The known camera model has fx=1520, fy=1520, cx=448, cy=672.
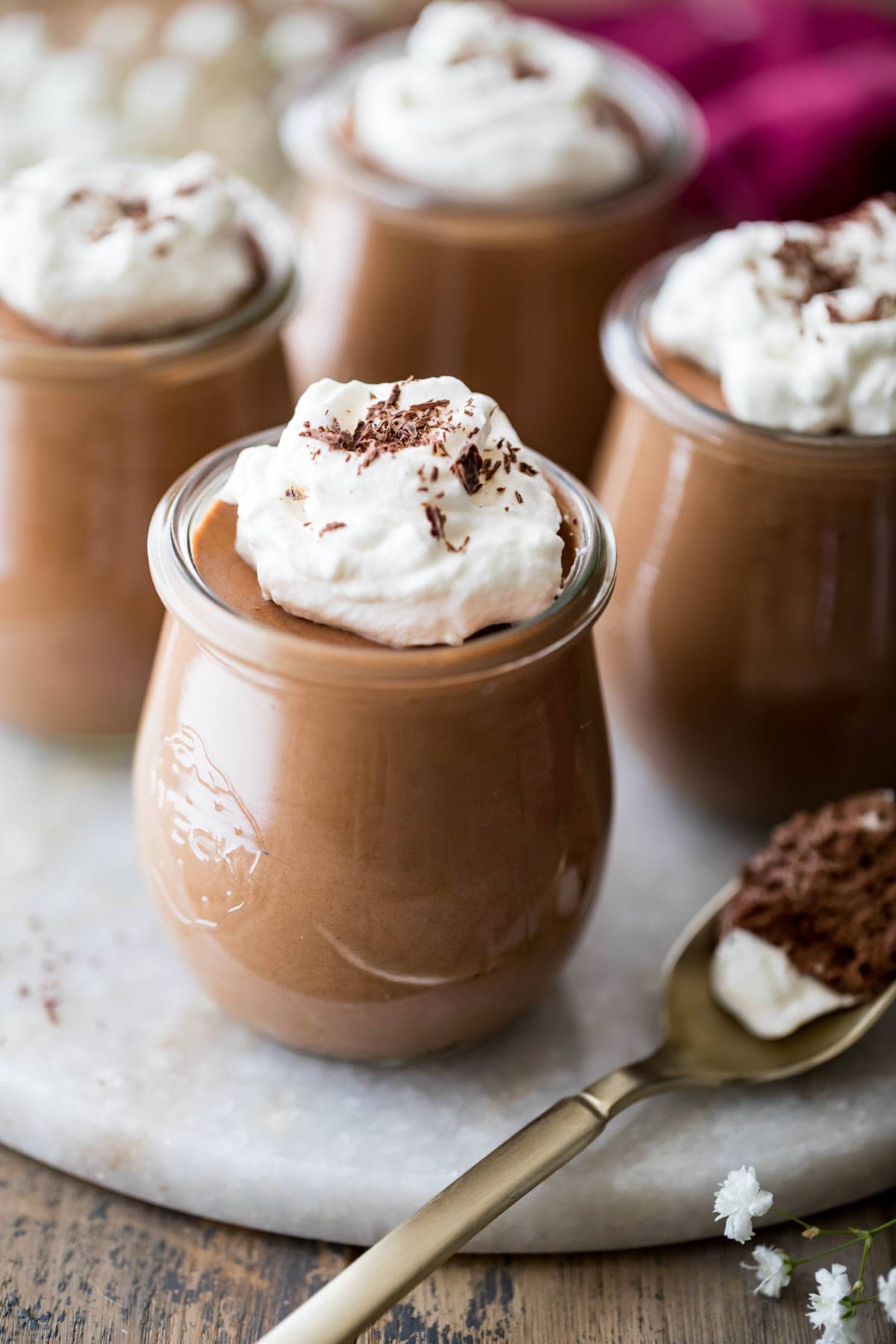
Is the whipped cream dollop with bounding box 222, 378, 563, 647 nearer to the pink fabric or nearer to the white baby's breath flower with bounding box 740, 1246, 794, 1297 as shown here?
the white baby's breath flower with bounding box 740, 1246, 794, 1297

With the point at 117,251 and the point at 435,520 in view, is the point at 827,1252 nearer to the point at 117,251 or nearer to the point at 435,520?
the point at 435,520

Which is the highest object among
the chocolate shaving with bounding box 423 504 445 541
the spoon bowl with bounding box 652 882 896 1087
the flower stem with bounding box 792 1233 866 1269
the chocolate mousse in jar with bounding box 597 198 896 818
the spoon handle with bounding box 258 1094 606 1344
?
the chocolate shaving with bounding box 423 504 445 541

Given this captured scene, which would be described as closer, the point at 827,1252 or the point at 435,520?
the point at 435,520

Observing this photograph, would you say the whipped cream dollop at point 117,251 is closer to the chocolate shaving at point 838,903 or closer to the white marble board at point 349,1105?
the white marble board at point 349,1105

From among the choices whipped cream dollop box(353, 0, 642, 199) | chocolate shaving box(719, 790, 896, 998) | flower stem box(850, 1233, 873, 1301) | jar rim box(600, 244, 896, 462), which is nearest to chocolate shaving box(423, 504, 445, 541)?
jar rim box(600, 244, 896, 462)

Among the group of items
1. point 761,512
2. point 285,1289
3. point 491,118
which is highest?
point 491,118

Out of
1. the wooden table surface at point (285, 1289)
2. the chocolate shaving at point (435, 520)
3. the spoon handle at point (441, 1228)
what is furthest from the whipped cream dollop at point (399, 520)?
the wooden table surface at point (285, 1289)

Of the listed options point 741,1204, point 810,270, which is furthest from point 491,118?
point 741,1204
